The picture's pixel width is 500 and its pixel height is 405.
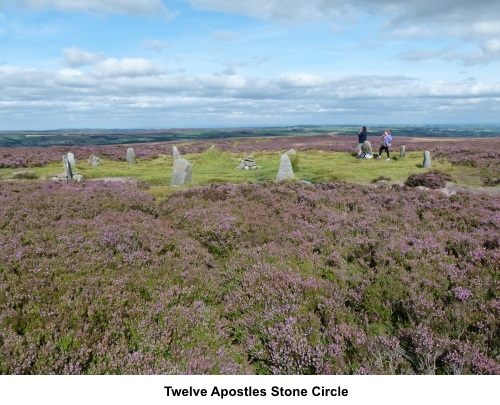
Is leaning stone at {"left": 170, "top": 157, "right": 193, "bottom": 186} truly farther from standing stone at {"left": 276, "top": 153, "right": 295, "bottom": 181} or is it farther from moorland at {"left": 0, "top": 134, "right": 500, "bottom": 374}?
moorland at {"left": 0, "top": 134, "right": 500, "bottom": 374}

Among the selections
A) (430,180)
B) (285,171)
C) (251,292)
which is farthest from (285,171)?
(251,292)

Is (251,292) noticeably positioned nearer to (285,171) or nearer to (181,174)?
(181,174)

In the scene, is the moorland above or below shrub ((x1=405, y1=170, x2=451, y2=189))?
below

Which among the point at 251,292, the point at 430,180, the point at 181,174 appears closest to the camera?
the point at 251,292

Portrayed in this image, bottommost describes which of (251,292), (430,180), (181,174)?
(251,292)

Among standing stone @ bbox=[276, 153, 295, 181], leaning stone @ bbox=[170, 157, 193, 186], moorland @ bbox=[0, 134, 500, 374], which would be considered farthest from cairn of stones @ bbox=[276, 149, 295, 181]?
moorland @ bbox=[0, 134, 500, 374]

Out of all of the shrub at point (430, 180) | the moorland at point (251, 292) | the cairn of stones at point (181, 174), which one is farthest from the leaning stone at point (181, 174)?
the shrub at point (430, 180)

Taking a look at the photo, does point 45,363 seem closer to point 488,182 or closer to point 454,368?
point 454,368

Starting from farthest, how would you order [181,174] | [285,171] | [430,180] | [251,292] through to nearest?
Result: [285,171]
[181,174]
[430,180]
[251,292]
